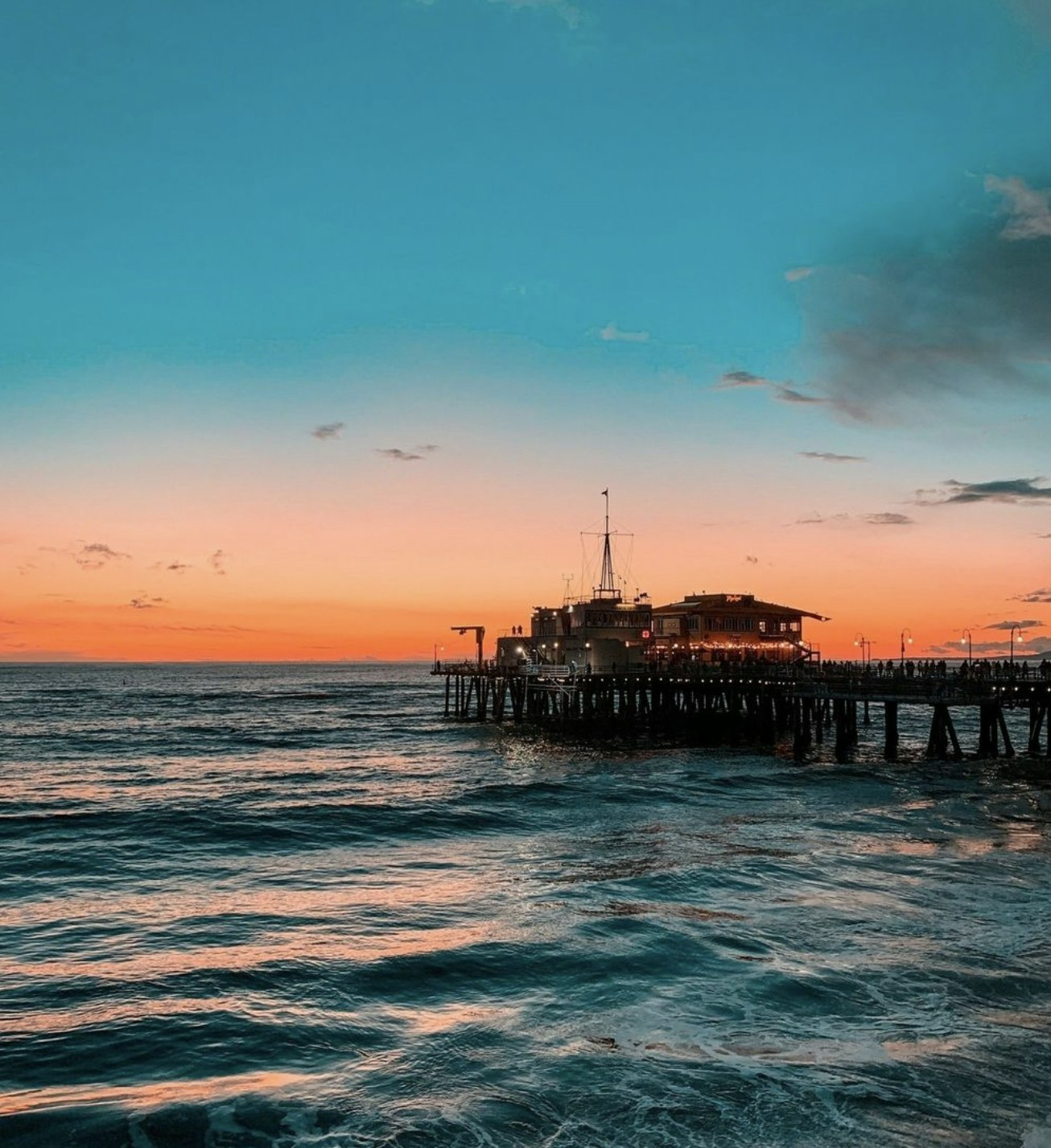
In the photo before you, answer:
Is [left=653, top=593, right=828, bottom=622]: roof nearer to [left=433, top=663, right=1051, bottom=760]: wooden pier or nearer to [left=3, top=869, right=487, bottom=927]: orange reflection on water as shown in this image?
[left=433, top=663, right=1051, bottom=760]: wooden pier

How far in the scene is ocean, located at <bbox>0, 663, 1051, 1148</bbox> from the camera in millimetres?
12438

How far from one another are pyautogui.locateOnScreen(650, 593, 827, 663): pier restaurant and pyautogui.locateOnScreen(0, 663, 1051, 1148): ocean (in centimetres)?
4080

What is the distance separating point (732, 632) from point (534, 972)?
67.5 metres

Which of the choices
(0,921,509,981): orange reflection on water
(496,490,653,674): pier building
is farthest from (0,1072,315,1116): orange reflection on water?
(496,490,653,674): pier building

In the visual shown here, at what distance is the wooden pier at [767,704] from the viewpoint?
46.9 metres

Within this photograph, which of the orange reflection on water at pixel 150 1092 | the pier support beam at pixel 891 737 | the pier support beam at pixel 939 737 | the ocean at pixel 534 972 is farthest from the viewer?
the pier support beam at pixel 891 737

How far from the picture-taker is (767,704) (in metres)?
60.2

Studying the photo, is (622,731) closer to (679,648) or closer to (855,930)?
(679,648)

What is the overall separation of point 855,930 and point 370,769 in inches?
1481

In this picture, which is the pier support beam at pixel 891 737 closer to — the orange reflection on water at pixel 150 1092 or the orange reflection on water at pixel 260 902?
the orange reflection on water at pixel 260 902

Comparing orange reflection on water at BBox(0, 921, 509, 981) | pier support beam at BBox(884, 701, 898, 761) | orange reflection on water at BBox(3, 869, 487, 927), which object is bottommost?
orange reflection on water at BBox(3, 869, 487, 927)

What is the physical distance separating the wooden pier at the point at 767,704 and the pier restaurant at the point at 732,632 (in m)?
4.73

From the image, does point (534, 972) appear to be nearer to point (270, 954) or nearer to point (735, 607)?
point (270, 954)

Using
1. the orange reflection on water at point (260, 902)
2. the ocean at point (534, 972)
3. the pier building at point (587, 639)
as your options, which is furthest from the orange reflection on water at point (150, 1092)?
the pier building at point (587, 639)
